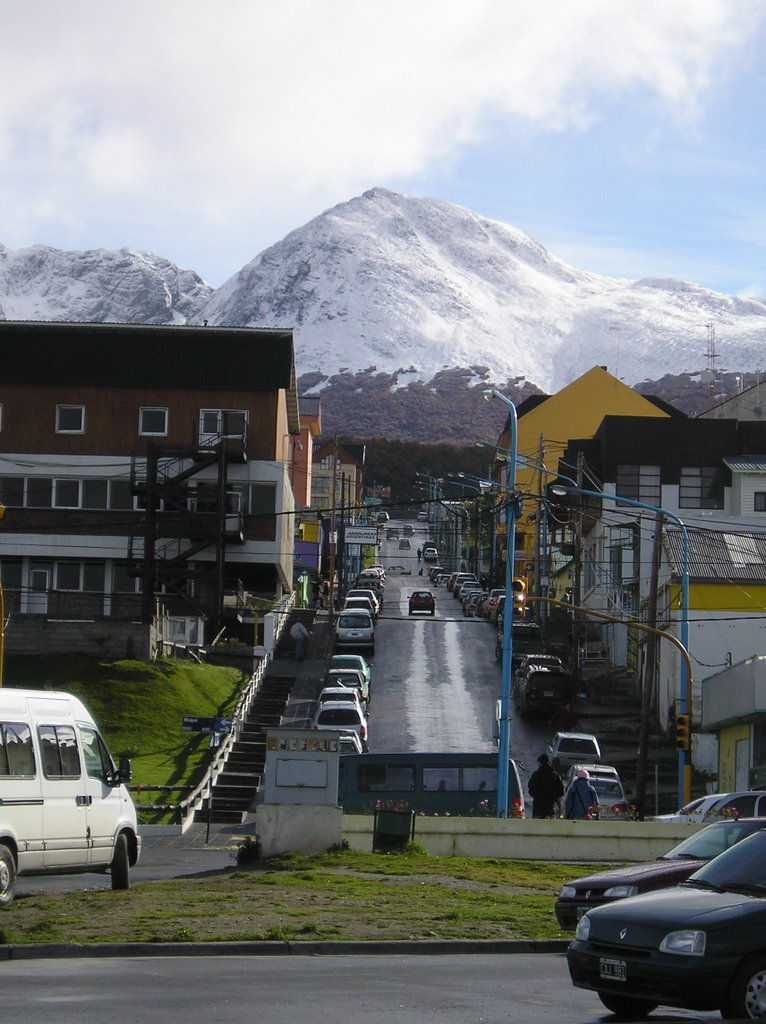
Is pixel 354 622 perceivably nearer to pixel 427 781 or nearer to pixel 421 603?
pixel 421 603

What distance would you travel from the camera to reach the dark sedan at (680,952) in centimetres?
1102

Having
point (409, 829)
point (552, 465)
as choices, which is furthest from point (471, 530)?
point (409, 829)

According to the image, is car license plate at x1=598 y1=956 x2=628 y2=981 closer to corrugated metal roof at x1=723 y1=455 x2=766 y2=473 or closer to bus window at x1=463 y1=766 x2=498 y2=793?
bus window at x1=463 y1=766 x2=498 y2=793

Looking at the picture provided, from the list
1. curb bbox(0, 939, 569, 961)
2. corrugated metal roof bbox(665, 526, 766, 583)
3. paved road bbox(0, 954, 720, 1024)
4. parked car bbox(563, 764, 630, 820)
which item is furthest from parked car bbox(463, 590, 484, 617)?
paved road bbox(0, 954, 720, 1024)

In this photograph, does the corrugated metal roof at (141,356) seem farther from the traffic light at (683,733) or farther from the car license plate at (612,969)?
the car license plate at (612,969)

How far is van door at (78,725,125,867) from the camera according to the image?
19.5 m

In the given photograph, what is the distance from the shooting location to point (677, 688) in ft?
166

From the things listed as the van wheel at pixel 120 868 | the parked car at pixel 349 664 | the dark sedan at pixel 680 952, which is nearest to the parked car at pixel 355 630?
the parked car at pixel 349 664

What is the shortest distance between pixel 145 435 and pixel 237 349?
5107mm

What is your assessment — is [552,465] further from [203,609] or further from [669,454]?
[203,609]

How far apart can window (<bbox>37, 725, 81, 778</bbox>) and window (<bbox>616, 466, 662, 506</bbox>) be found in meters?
58.7

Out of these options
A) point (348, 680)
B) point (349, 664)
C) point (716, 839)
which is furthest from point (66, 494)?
point (716, 839)

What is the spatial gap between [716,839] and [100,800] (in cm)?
782

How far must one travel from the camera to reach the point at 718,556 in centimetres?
5434
